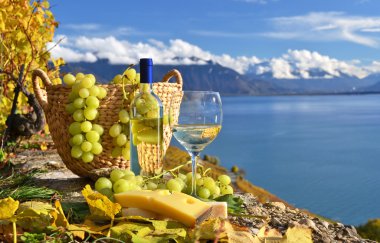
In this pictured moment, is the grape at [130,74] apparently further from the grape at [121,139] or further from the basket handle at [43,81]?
the basket handle at [43,81]

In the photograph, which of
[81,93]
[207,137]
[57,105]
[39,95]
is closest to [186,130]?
[207,137]

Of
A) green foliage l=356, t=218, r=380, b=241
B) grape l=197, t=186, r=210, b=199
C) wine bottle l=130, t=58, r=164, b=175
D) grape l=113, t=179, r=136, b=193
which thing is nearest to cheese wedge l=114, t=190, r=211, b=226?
grape l=113, t=179, r=136, b=193

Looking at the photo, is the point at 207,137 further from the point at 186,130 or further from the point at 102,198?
the point at 102,198

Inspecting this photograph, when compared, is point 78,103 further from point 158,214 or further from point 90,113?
point 158,214

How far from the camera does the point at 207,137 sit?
98.6 inches

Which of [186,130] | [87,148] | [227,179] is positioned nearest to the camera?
[186,130]

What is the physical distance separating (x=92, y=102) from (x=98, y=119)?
151 millimetres

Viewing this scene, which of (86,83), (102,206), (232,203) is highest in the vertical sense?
(86,83)

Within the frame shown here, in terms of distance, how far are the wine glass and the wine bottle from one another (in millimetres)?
463

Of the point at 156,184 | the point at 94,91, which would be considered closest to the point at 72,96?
the point at 94,91

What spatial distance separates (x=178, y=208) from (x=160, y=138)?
3.69 feet

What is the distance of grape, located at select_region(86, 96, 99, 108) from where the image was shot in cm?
319

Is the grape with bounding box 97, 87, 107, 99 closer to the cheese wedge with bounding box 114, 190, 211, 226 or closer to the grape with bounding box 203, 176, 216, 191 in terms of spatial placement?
the grape with bounding box 203, 176, 216, 191

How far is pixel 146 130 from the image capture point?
304cm
